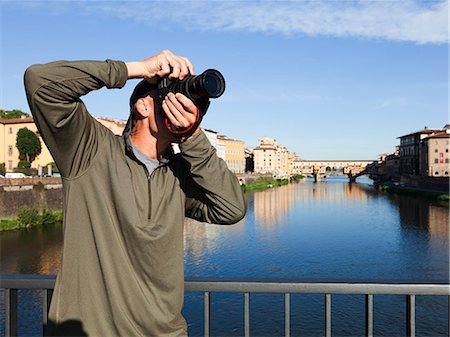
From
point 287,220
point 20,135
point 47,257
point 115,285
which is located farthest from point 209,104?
point 20,135

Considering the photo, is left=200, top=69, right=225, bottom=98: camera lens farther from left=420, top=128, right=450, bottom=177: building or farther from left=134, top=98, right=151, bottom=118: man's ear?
left=420, top=128, right=450, bottom=177: building

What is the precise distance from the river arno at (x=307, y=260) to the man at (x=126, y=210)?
1059 millimetres

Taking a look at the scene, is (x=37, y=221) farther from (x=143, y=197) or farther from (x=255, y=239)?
(x=143, y=197)

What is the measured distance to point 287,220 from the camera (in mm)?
31469

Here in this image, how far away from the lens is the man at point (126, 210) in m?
1.34

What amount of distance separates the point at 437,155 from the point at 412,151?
1138 centimetres

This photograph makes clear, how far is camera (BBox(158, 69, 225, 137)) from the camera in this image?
48.8 inches

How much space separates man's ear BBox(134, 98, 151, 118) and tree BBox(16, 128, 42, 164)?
45.0m

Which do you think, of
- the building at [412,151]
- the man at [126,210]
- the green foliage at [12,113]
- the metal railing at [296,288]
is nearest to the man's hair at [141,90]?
the man at [126,210]

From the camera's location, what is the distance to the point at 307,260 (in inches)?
727

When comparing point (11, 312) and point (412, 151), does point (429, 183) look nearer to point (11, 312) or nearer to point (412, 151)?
point (412, 151)

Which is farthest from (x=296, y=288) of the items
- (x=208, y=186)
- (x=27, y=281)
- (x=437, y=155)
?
(x=437, y=155)

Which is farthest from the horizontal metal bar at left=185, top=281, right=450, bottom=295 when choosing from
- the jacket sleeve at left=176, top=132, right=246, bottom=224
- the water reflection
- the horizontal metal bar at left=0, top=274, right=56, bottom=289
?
the water reflection

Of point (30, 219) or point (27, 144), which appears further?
point (27, 144)
